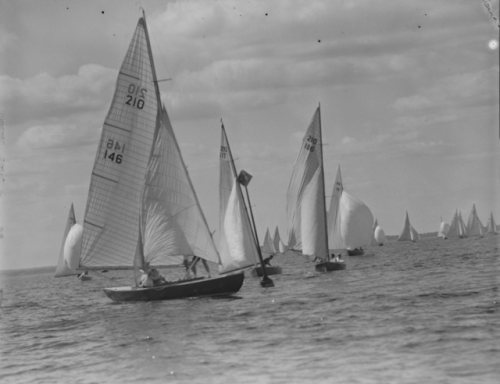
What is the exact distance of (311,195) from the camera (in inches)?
2299

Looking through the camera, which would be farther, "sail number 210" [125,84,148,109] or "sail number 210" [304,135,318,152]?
"sail number 210" [304,135,318,152]

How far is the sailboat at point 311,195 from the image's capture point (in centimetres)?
5828

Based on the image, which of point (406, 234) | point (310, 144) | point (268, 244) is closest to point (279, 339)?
point (310, 144)

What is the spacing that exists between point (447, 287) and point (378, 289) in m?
3.58

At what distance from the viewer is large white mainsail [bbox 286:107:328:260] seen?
5828 cm

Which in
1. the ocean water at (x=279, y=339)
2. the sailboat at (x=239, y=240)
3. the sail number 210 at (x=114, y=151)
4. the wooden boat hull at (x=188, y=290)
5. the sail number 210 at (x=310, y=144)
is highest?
the sail number 210 at (x=310, y=144)

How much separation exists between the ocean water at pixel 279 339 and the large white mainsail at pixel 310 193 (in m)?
15.2

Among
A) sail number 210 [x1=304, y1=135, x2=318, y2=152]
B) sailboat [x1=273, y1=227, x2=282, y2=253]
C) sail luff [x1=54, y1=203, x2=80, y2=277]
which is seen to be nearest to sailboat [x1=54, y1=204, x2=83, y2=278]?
sail luff [x1=54, y1=203, x2=80, y2=277]

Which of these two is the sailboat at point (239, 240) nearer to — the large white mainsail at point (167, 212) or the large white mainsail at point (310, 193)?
the large white mainsail at point (167, 212)

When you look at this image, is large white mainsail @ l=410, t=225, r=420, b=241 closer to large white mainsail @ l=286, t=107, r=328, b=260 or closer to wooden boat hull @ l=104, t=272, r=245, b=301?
large white mainsail @ l=286, t=107, r=328, b=260

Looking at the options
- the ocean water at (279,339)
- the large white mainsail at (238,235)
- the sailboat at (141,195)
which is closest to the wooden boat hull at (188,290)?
the sailboat at (141,195)

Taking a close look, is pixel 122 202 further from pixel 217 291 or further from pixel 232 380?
pixel 232 380

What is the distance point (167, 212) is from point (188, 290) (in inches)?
154

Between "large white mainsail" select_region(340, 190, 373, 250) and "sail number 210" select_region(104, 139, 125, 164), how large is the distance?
151ft
